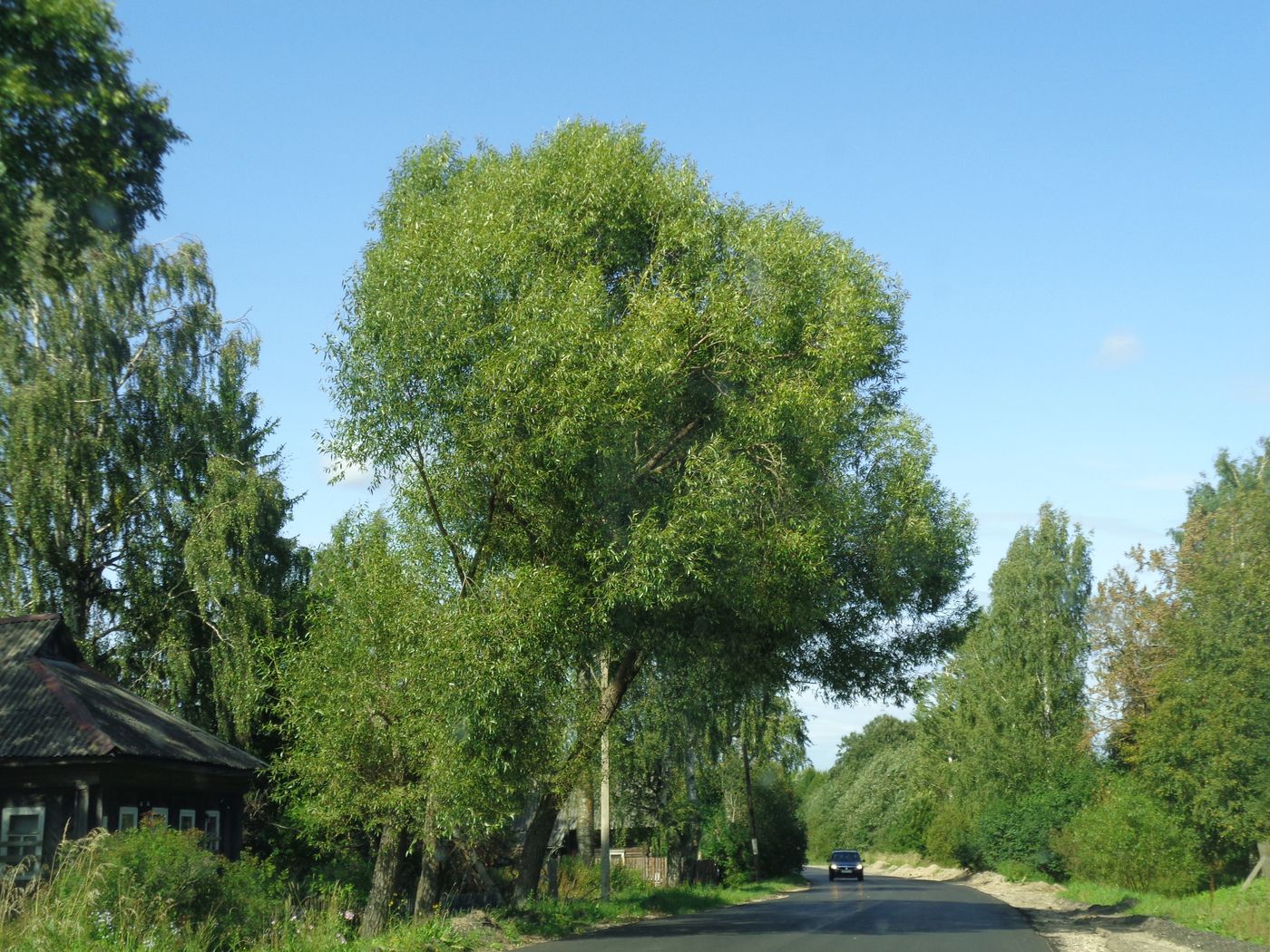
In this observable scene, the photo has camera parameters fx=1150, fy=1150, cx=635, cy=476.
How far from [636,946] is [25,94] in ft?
48.3

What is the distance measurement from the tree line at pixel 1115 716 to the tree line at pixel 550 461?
25.7ft

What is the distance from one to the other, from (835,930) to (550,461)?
37.3 feet

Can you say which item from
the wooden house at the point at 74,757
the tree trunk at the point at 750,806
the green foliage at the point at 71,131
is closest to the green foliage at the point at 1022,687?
the tree trunk at the point at 750,806

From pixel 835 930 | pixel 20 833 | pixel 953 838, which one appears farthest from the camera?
pixel 953 838

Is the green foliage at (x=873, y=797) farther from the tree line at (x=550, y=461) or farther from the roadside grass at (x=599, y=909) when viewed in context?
the tree line at (x=550, y=461)

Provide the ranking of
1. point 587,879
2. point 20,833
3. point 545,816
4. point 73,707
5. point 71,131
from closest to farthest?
1. point 71,131
2. point 20,833
3. point 73,707
4. point 545,816
5. point 587,879

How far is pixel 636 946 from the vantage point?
18500 millimetres

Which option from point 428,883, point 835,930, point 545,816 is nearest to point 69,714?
point 428,883

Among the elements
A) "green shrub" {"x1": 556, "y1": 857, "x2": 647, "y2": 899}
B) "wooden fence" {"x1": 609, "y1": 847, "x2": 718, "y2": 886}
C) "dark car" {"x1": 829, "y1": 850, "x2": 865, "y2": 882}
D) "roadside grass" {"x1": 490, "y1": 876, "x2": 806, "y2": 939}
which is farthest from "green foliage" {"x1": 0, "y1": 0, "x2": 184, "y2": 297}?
"dark car" {"x1": 829, "y1": 850, "x2": 865, "y2": 882}

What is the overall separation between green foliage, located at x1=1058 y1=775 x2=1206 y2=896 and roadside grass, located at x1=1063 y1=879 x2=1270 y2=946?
0.44 m

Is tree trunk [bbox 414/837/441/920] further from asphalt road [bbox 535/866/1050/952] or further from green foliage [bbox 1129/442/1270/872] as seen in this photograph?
green foliage [bbox 1129/442/1270/872]

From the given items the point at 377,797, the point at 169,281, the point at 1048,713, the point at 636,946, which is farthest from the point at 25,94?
the point at 1048,713

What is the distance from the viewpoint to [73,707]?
2289 cm

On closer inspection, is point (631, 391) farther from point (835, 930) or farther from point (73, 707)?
point (73, 707)
